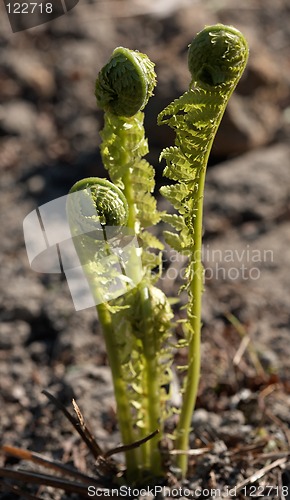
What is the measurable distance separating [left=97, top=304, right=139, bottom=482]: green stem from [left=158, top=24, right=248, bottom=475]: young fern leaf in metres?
0.16

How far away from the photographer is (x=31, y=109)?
3.35 m

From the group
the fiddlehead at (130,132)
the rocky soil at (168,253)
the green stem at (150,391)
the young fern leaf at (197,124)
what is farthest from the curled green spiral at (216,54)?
the rocky soil at (168,253)

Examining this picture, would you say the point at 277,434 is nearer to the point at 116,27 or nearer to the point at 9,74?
the point at 9,74

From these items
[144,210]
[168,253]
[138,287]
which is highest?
[144,210]

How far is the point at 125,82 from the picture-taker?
1.17m

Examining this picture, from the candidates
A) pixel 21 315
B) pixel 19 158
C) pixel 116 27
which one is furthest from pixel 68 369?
pixel 116 27

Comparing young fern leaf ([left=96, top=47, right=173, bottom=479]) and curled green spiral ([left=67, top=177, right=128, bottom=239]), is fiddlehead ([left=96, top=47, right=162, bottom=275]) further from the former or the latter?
curled green spiral ([left=67, top=177, right=128, bottom=239])

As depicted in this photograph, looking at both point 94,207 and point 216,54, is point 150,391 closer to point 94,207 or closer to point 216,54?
point 94,207

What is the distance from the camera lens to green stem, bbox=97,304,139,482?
138 centimetres

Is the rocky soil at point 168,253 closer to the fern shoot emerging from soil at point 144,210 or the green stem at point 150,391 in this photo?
the green stem at point 150,391

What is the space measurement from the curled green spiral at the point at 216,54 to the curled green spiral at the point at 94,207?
250 mm

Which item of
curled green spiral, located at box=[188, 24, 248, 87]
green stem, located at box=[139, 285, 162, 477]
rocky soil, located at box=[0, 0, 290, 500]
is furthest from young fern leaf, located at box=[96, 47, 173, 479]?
rocky soil, located at box=[0, 0, 290, 500]

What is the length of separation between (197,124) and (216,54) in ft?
0.40

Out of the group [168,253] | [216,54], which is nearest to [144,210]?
[216,54]
